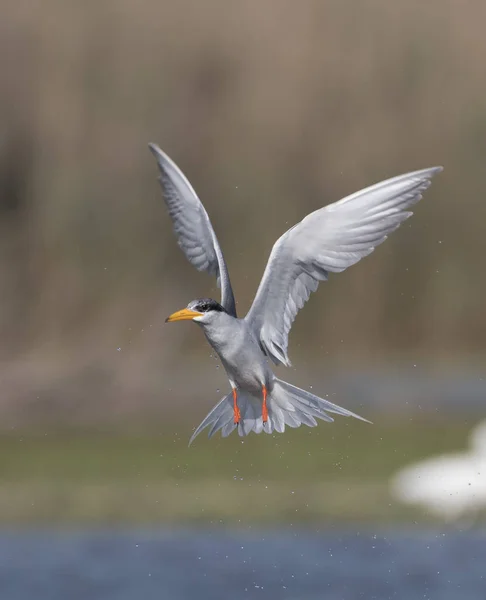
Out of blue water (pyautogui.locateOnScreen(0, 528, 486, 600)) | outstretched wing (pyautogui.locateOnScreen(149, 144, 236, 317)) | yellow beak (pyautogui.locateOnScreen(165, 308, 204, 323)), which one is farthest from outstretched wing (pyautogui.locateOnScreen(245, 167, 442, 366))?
blue water (pyautogui.locateOnScreen(0, 528, 486, 600))

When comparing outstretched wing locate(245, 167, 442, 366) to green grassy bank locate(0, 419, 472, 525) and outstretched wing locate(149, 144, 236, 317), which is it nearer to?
outstretched wing locate(149, 144, 236, 317)

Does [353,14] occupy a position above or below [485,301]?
above

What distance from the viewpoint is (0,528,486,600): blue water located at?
11383 millimetres

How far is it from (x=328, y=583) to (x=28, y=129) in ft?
29.6

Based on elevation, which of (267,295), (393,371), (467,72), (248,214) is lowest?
(393,371)

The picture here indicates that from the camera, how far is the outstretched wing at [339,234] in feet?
23.2

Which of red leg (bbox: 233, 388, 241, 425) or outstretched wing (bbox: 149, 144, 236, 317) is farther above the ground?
outstretched wing (bbox: 149, 144, 236, 317)

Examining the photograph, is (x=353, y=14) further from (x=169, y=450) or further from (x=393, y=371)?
(x=169, y=450)

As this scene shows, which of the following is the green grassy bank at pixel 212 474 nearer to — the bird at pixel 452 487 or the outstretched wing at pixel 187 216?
the bird at pixel 452 487

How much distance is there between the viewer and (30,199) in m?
19.1

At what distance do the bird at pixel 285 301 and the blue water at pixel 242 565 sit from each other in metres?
3.86

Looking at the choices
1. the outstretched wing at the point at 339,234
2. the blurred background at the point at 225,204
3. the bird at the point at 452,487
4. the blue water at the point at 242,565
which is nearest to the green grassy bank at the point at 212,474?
the blurred background at the point at 225,204

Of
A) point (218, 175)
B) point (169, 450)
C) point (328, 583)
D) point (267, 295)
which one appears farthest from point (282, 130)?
point (267, 295)

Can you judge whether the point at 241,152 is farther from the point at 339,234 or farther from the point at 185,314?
the point at 185,314
